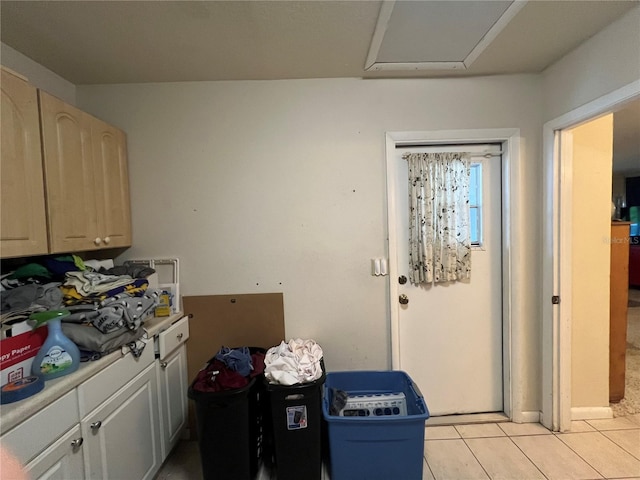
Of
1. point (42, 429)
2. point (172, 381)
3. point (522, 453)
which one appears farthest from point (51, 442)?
point (522, 453)

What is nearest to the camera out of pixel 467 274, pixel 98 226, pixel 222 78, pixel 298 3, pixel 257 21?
pixel 298 3

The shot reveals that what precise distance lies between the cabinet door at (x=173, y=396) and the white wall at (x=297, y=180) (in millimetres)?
478

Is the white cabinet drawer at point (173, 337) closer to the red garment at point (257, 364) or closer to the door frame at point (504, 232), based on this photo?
the red garment at point (257, 364)

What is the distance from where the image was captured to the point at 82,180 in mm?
1585

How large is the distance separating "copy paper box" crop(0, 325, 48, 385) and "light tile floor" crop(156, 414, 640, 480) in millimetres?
1127

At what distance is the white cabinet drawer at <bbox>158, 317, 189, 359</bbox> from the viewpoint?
172cm

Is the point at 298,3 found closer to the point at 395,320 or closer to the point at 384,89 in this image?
the point at 384,89

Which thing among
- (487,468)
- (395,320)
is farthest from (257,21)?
(487,468)

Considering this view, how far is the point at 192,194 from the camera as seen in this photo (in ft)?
6.57

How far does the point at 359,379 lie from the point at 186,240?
5.04ft

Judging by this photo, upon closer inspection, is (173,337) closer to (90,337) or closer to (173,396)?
(173,396)

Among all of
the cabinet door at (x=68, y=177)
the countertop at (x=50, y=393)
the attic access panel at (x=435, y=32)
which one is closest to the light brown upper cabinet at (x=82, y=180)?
the cabinet door at (x=68, y=177)

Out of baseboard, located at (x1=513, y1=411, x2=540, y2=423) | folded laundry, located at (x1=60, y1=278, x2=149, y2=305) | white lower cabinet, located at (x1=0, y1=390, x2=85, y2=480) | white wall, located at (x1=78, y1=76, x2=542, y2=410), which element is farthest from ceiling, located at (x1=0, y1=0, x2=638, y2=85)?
baseboard, located at (x1=513, y1=411, x2=540, y2=423)

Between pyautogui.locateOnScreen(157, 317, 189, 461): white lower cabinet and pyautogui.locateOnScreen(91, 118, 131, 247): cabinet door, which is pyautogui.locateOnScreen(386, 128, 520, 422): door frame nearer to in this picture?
pyautogui.locateOnScreen(157, 317, 189, 461): white lower cabinet
